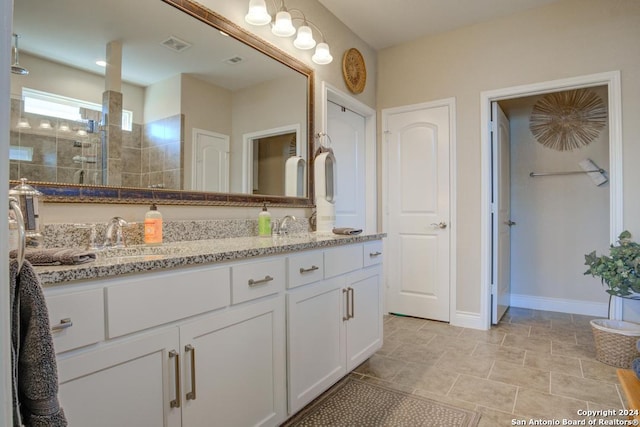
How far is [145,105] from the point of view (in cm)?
163

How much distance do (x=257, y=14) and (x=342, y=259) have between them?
150 cm

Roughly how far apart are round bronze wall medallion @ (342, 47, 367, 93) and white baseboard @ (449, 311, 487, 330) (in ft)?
7.49

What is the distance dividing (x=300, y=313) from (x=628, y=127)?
2.76 meters

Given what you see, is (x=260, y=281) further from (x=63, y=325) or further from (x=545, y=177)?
(x=545, y=177)

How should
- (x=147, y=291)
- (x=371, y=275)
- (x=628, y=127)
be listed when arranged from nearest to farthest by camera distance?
(x=147, y=291), (x=371, y=275), (x=628, y=127)

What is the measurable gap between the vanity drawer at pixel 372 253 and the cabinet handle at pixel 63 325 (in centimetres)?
163

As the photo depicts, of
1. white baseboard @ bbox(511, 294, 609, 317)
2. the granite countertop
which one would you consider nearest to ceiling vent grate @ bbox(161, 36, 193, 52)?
the granite countertop

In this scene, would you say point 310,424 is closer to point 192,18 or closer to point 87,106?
point 87,106

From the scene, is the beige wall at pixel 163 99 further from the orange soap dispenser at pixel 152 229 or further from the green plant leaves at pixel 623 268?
the green plant leaves at pixel 623 268

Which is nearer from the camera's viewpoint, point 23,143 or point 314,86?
point 23,143

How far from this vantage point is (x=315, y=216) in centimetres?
272

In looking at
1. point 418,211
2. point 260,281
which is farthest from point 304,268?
point 418,211

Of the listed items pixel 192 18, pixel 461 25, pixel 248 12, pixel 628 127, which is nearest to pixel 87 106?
pixel 192 18

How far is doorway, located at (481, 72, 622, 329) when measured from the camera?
2.66 m
